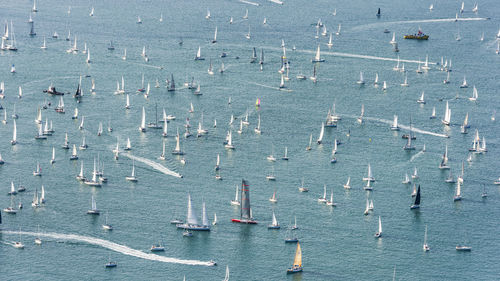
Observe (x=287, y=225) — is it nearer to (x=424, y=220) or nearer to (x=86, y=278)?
(x=424, y=220)

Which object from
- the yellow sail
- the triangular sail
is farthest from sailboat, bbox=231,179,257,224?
the yellow sail

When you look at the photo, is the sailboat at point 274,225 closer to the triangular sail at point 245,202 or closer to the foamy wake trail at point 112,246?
the triangular sail at point 245,202

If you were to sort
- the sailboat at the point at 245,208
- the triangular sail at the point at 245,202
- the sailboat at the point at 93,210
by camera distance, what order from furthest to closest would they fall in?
the sailboat at the point at 93,210 → the triangular sail at the point at 245,202 → the sailboat at the point at 245,208

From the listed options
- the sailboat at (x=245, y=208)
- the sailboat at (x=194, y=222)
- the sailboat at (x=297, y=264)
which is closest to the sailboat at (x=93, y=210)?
the sailboat at (x=194, y=222)

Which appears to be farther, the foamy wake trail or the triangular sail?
the triangular sail

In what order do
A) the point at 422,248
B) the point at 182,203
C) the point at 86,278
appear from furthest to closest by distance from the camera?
the point at 182,203
the point at 422,248
the point at 86,278

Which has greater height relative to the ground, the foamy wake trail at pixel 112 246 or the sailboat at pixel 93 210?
the sailboat at pixel 93 210

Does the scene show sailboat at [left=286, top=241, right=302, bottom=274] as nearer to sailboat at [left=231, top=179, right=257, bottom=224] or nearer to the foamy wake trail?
the foamy wake trail

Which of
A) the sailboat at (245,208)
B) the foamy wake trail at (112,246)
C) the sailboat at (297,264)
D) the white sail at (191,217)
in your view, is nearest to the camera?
the sailboat at (297,264)

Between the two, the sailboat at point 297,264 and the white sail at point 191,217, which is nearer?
the sailboat at point 297,264

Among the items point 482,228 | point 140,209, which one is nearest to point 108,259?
point 140,209

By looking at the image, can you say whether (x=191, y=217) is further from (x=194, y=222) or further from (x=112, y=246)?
(x=112, y=246)
